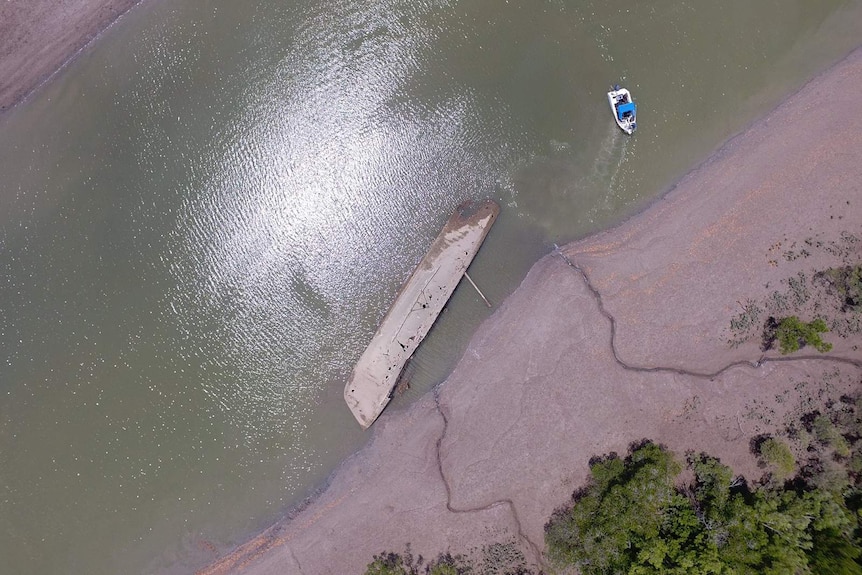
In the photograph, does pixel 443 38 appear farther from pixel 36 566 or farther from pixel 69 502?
pixel 36 566

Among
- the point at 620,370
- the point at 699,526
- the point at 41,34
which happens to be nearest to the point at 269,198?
the point at 41,34

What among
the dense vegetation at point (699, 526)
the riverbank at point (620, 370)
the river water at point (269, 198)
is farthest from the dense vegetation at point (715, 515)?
the river water at point (269, 198)

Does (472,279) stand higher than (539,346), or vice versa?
(472,279)

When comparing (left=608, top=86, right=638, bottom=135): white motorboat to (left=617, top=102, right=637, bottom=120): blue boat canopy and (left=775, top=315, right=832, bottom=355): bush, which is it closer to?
(left=617, top=102, right=637, bottom=120): blue boat canopy

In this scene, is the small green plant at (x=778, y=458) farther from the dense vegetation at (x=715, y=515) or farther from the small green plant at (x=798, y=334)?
the small green plant at (x=798, y=334)

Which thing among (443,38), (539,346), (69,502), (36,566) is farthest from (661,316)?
(36,566)

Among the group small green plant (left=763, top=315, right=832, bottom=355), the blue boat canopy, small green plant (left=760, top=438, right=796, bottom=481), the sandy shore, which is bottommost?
small green plant (left=760, top=438, right=796, bottom=481)

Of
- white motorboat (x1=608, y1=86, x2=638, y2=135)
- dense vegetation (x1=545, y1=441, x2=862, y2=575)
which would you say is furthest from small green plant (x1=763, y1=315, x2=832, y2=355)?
white motorboat (x1=608, y1=86, x2=638, y2=135)
